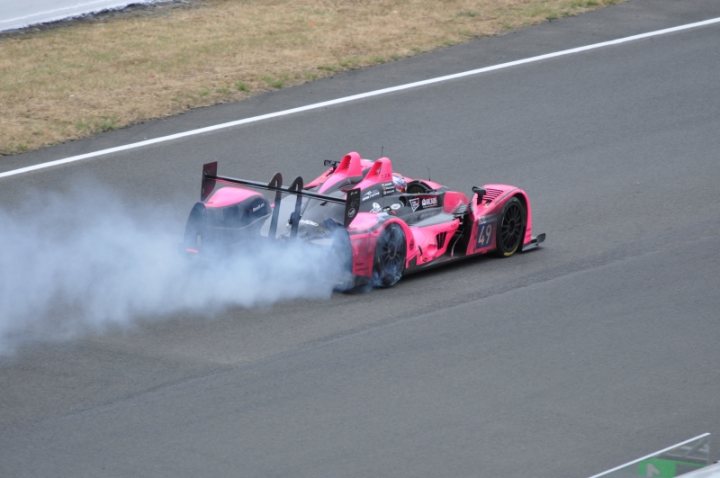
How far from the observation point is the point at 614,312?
10469mm

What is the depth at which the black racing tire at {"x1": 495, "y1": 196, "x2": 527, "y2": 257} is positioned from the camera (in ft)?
38.4

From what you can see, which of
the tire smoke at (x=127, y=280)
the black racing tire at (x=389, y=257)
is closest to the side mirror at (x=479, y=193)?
the black racing tire at (x=389, y=257)

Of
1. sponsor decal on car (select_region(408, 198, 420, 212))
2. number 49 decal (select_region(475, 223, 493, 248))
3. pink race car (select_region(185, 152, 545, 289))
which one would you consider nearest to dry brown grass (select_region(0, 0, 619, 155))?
pink race car (select_region(185, 152, 545, 289))

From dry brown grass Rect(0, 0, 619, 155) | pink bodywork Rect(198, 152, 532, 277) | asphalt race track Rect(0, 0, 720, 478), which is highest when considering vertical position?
dry brown grass Rect(0, 0, 619, 155)

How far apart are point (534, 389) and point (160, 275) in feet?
11.4

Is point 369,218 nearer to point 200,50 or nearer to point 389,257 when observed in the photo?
point 389,257

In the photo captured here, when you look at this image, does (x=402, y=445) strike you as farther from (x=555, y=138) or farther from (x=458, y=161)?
(x=555, y=138)

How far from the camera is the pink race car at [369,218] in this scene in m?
10.5

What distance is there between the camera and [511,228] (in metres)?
A: 11.9

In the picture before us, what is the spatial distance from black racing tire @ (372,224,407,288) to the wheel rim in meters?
1.32

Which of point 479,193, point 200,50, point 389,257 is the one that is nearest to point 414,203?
point 479,193

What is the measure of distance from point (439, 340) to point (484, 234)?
6.59 feet

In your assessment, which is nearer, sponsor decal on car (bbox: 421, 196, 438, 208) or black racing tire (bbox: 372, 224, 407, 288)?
black racing tire (bbox: 372, 224, 407, 288)

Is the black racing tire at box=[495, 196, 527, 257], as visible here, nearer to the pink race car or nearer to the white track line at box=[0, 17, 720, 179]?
the pink race car
